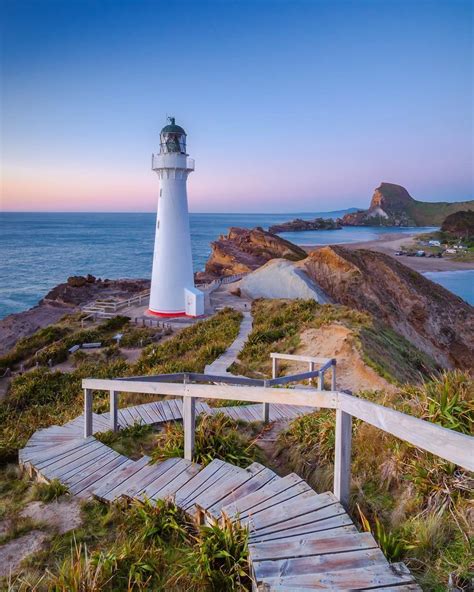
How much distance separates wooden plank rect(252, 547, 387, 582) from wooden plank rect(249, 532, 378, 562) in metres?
0.04

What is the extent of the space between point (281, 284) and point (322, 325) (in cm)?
1253

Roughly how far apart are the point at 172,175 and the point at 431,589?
73.5 ft

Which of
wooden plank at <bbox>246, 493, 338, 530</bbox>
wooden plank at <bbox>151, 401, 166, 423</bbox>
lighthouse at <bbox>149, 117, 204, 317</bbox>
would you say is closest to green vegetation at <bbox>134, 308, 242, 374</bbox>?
lighthouse at <bbox>149, 117, 204, 317</bbox>

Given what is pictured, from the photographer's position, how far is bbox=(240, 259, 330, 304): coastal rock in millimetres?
25812

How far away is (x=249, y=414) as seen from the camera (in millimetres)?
7246

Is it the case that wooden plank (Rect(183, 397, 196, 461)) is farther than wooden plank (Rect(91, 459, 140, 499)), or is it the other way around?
wooden plank (Rect(183, 397, 196, 461))

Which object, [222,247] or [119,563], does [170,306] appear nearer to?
[119,563]

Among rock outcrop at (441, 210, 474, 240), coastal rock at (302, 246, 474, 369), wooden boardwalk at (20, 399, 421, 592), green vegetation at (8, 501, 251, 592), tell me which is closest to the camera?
wooden boardwalk at (20, 399, 421, 592)

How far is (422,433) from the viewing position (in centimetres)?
276

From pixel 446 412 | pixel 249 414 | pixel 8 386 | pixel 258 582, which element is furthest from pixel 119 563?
pixel 8 386

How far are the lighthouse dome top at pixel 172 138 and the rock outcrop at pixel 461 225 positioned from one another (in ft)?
264

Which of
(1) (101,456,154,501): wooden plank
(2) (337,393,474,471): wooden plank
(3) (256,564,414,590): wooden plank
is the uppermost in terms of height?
(2) (337,393,474,471): wooden plank

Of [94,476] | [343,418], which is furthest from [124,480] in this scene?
[343,418]

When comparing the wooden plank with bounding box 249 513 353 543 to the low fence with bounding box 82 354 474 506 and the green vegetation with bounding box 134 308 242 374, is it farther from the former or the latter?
the green vegetation with bounding box 134 308 242 374
